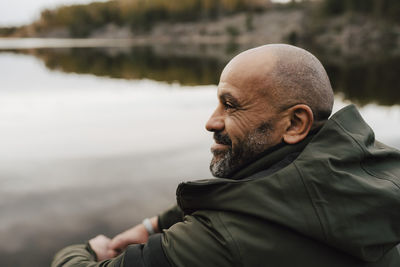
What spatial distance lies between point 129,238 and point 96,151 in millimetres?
5546

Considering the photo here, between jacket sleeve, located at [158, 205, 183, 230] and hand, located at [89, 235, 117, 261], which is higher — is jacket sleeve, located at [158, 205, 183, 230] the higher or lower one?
the higher one

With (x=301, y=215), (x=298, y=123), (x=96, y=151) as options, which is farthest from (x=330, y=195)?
(x=96, y=151)

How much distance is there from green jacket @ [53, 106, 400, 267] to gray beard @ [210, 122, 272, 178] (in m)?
0.21

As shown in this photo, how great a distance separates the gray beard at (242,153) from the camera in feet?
6.15

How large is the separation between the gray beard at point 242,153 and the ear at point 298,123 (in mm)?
102

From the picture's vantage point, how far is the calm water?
4957 millimetres

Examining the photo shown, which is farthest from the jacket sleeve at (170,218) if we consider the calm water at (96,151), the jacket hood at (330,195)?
the calm water at (96,151)

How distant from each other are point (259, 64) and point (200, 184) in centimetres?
66

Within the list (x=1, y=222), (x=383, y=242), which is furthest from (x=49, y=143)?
(x=383, y=242)

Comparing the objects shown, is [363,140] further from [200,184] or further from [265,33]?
[265,33]

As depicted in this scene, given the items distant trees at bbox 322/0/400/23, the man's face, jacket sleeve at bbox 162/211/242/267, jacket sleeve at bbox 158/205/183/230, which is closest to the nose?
the man's face

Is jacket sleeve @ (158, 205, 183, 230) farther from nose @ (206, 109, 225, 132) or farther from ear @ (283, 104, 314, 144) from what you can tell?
ear @ (283, 104, 314, 144)

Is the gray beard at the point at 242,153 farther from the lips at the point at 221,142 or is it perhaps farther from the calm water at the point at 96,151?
the calm water at the point at 96,151

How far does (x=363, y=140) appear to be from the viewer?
1.65 meters
